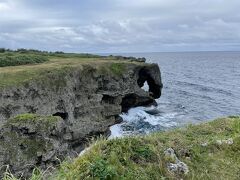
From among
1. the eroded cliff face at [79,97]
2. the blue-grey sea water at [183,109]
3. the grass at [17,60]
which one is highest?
the grass at [17,60]

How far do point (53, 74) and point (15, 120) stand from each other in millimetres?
22148

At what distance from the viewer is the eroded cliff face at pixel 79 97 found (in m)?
40.4

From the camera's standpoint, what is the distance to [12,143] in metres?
23.6

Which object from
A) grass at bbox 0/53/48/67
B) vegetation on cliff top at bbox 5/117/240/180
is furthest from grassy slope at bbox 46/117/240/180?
grass at bbox 0/53/48/67

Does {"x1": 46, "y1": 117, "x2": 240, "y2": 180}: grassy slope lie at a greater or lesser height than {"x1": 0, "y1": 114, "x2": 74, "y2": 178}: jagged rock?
greater

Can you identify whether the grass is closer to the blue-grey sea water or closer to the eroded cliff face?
the eroded cliff face

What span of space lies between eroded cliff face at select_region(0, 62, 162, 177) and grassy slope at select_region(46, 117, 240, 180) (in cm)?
2254

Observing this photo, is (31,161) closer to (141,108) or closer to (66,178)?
(66,178)

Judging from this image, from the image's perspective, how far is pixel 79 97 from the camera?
48.5 meters

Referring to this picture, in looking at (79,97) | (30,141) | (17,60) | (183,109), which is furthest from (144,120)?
(30,141)

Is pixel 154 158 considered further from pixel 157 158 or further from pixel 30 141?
pixel 30 141

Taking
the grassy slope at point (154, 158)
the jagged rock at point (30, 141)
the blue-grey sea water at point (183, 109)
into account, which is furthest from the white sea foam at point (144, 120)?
the grassy slope at point (154, 158)

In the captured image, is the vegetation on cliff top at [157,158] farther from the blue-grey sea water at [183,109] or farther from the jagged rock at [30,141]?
the blue-grey sea water at [183,109]

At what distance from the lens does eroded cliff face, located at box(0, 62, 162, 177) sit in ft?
133
